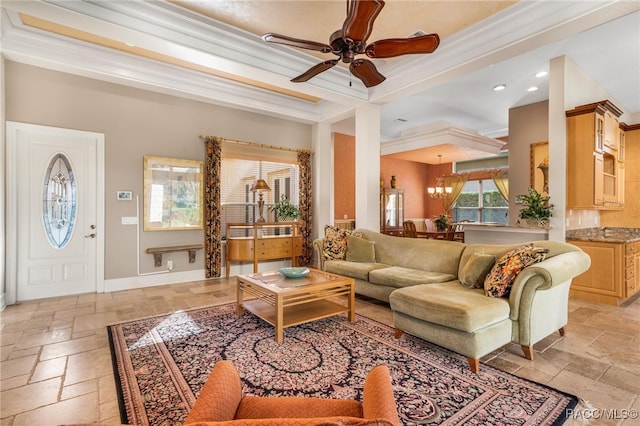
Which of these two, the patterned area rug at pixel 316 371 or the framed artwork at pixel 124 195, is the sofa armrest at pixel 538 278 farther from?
the framed artwork at pixel 124 195

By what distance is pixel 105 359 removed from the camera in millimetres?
2699

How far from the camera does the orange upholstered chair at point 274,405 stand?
91 cm

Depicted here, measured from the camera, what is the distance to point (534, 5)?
3301 millimetres

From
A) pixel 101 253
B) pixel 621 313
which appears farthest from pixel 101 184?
pixel 621 313

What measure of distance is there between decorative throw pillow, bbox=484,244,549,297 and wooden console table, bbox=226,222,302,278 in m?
4.01

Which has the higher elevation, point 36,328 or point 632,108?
point 632,108

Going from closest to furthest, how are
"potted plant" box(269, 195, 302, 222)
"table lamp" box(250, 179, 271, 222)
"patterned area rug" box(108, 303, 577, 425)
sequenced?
"patterned area rug" box(108, 303, 577, 425) < "table lamp" box(250, 179, 271, 222) < "potted plant" box(269, 195, 302, 222)

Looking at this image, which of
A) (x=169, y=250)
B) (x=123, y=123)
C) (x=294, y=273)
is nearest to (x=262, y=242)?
(x=169, y=250)

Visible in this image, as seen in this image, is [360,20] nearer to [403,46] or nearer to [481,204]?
[403,46]

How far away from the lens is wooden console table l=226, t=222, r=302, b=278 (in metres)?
5.85

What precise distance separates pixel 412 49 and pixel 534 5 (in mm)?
1494

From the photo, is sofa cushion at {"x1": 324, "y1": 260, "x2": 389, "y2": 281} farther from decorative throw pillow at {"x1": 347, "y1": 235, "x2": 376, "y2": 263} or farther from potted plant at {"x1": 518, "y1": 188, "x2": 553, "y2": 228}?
potted plant at {"x1": 518, "y1": 188, "x2": 553, "y2": 228}

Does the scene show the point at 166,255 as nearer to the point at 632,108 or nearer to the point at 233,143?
the point at 233,143

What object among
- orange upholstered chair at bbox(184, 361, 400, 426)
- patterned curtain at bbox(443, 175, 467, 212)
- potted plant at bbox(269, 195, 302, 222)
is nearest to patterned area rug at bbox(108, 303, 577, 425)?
orange upholstered chair at bbox(184, 361, 400, 426)
